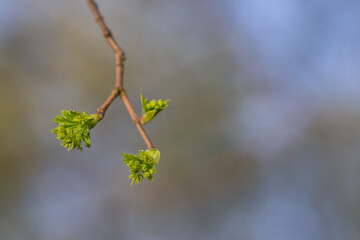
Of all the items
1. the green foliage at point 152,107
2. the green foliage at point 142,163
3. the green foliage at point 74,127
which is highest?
the green foliage at point 152,107

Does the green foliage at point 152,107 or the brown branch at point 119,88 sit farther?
the green foliage at point 152,107

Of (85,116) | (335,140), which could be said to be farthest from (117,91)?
(335,140)

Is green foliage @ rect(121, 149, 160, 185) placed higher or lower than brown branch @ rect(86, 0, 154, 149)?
lower

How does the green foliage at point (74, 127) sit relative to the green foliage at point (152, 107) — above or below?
below

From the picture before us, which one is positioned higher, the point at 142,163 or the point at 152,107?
the point at 152,107

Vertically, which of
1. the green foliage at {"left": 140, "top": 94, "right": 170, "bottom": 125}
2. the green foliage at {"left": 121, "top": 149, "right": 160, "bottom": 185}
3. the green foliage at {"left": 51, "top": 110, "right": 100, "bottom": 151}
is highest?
the green foliage at {"left": 140, "top": 94, "right": 170, "bottom": 125}
